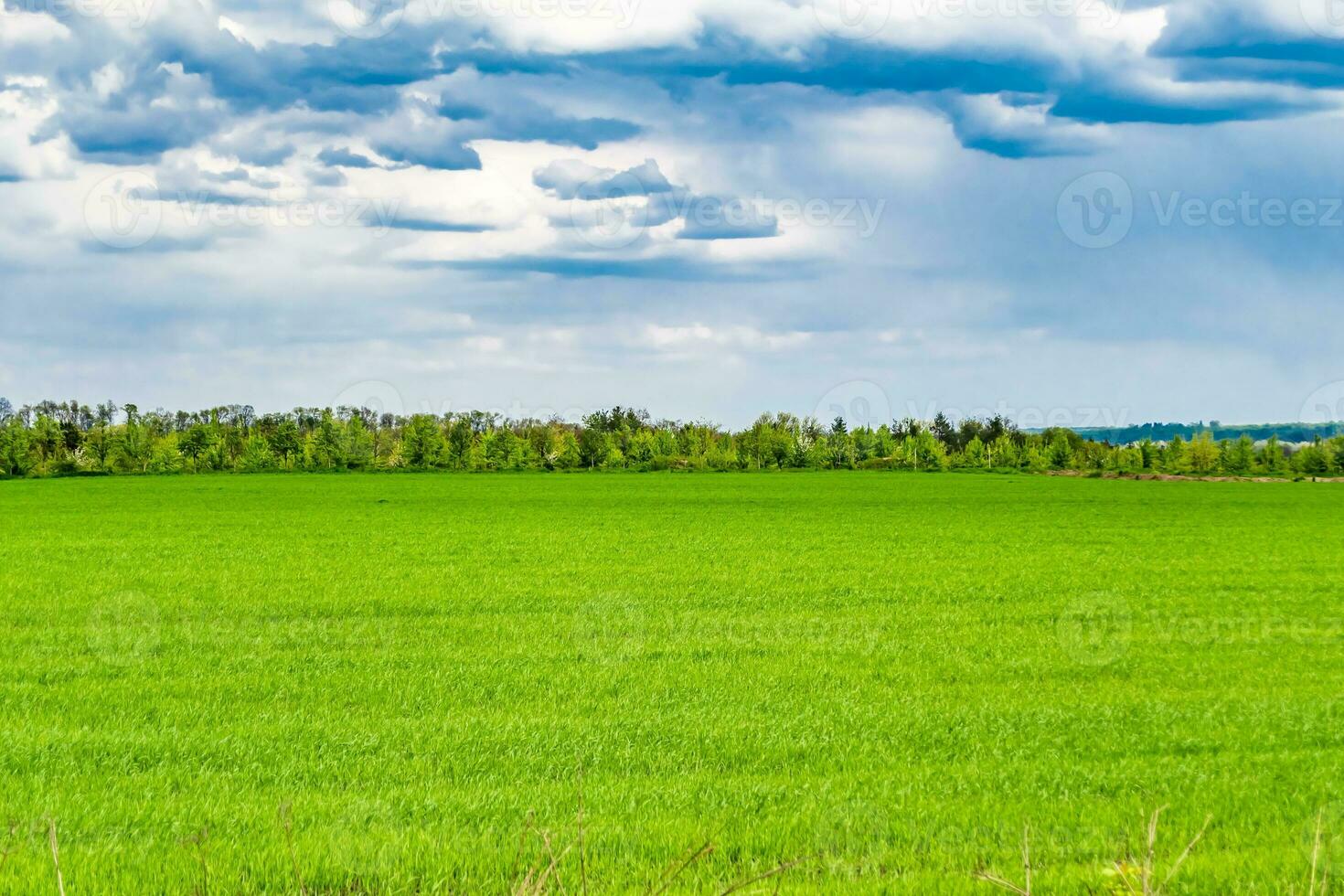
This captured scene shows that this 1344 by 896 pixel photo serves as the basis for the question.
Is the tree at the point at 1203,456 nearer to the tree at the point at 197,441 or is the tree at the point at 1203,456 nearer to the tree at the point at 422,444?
the tree at the point at 422,444

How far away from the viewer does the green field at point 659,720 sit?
7066 millimetres

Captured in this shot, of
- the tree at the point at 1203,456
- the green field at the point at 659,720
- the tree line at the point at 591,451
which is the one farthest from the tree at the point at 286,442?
the tree at the point at 1203,456

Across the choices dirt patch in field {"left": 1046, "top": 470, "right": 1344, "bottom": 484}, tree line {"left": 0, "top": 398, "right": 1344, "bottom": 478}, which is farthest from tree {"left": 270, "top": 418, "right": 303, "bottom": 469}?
dirt patch in field {"left": 1046, "top": 470, "right": 1344, "bottom": 484}

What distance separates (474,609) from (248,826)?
39.7ft

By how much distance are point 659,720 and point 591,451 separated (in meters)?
109

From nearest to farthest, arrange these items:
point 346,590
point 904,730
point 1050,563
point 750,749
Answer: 1. point 750,749
2. point 904,730
3. point 346,590
4. point 1050,563

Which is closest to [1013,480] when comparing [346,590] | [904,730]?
[346,590]

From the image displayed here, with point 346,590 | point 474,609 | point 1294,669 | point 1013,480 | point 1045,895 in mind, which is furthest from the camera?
point 1013,480

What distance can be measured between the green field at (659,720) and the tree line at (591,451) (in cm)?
8358

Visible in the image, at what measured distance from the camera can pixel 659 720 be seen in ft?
36.5

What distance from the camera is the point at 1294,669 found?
14.8 meters

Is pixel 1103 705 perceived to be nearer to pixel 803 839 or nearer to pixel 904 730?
pixel 904 730

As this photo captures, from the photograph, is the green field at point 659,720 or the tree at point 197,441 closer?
the green field at point 659,720

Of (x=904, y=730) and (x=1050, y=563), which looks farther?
(x=1050, y=563)
